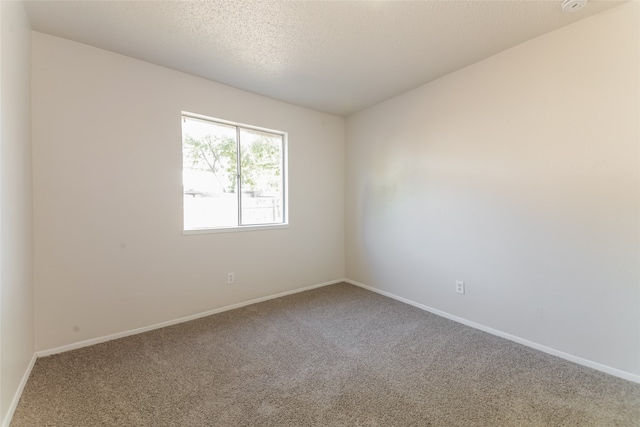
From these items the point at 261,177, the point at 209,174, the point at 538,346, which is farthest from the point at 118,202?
the point at 538,346

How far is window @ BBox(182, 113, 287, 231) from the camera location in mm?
2926

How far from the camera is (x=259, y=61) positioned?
251 centimetres

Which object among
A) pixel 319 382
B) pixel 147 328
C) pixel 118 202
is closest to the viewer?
pixel 319 382

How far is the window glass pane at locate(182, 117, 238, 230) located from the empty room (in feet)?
0.08

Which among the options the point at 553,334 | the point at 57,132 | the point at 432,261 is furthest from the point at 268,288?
the point at 553,334

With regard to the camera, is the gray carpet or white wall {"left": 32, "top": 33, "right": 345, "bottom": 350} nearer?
the gray carpet

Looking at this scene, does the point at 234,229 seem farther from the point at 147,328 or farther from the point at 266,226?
the point at 147,328

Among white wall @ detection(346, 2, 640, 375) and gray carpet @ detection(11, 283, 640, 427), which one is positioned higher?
white wall @ detection(346, 2, 640, 375)

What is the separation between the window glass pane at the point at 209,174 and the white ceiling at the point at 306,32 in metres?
0.60

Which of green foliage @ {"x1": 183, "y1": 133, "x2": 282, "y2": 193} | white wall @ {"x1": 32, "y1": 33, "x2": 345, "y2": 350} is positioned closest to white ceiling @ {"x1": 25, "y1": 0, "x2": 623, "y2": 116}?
white wall @ {"x1": 32, "y1": 33, "x2": 345, "y2": 350}

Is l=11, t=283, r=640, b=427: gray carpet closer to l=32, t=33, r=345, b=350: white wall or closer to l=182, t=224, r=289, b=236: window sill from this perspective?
l=32, t=33, r=345, b=350: white wall

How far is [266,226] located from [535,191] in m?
2.75

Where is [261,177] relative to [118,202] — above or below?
above

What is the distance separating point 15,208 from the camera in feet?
5.46
